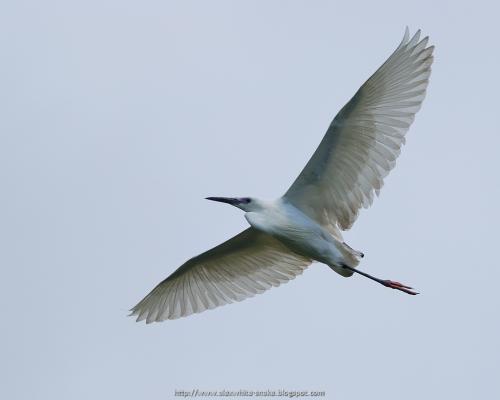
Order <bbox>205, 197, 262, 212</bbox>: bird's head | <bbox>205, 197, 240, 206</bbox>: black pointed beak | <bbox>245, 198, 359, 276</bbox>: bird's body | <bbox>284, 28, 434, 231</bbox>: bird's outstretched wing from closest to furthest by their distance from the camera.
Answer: <bbox>284, 28, 434, 231</bbox>: bird's outstretched wing < <bbox>245, 198, 359, 276</bbox>: bird's body < <bbox>205, 197, 262, 212</bbox>: bird's head < <bbox>205, 197, 240, 206</bbox>: black pointed beak

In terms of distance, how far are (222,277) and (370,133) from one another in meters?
3.95

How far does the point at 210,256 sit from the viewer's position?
58.6 ft

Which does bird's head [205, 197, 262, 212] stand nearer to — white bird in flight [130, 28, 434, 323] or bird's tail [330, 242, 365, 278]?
white bird in flight [130, 28, 434, 323]

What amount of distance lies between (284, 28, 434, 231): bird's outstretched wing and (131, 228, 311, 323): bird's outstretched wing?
1819mm

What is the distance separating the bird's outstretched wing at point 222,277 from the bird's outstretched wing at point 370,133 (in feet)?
5.97

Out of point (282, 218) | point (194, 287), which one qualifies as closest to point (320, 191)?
point (282, 218)

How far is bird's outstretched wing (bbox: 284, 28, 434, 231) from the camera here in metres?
15.6

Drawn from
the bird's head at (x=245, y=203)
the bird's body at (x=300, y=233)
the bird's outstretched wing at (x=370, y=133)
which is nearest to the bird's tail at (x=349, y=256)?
the bird's body at (x=300, y=233)

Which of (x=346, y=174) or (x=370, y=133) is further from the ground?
(x=370, y=133)

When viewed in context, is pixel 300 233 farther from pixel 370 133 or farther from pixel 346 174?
pixel 370 133

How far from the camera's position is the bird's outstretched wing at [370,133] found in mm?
15594

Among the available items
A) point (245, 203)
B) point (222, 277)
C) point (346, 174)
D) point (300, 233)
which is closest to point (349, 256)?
point (300, 233)

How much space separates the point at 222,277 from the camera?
18203 millimetres

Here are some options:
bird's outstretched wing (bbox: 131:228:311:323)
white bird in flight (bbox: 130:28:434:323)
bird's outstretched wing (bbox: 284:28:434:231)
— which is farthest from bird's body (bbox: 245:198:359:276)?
bird's outstretched wing (bbox: 131:228:311:323)
